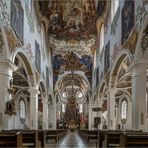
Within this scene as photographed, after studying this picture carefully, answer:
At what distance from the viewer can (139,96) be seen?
15125 mm

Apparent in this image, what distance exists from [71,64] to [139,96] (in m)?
26.0

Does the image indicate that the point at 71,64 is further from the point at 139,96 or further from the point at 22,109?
the point at 139,96

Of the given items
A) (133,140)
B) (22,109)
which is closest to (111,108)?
(133,140)

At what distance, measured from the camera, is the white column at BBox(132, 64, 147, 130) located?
48.6 feet

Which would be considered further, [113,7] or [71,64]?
[71,64]

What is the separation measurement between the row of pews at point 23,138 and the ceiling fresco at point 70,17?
13.6m

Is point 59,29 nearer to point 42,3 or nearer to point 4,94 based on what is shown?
point 42,3

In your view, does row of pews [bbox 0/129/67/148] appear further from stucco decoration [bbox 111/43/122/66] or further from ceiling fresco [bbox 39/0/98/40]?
ceiling fresco [bbox 39/0/98/40]

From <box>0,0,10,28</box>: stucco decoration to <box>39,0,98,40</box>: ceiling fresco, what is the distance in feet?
47.3

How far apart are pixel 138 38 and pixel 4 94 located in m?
6.22

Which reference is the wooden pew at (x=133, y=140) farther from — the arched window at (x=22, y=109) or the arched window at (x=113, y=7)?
the arched window at (x=22, y=109)

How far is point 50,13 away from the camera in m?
31.7

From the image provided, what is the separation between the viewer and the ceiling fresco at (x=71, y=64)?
39.7 m

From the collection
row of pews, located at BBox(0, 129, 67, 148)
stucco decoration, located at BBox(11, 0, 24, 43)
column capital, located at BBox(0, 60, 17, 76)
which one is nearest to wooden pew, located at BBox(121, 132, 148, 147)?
row of pews, located at BBox(0, 129, 67, 148)
